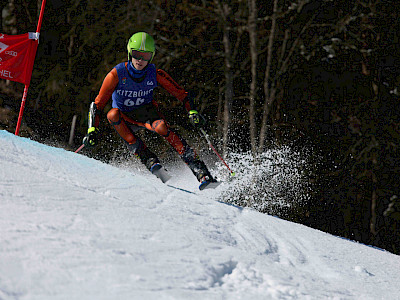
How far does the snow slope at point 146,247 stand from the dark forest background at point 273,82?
721cm

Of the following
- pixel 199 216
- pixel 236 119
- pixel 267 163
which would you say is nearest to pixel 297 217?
pixel 267 163

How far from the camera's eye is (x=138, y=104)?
5.10 metres

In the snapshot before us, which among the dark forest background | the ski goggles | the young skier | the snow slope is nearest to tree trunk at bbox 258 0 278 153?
the dark forest background

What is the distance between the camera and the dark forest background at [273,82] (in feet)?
36.9

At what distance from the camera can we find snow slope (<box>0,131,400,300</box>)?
219 centimetres

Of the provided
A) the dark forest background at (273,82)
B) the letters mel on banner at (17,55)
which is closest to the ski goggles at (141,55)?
the letters mel on banner at (17,55)

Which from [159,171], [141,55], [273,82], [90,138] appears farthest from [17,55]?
[273,82]

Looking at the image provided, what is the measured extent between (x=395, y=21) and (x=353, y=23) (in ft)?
3.05

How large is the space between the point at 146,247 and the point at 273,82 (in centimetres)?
905

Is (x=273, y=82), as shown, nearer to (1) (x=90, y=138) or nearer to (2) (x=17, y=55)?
(2) (x=17, y=55)

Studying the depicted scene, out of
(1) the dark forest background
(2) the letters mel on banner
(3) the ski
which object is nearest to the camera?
(3) the ski

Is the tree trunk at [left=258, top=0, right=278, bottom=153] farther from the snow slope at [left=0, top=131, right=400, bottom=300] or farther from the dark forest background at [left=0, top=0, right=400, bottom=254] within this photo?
the snow slope at [left=0, top=131, right=400, bottom=300]

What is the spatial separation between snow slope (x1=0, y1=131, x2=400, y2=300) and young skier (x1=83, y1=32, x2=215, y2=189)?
676 millimetres

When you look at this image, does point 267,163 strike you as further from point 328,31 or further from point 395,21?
point 395,21
